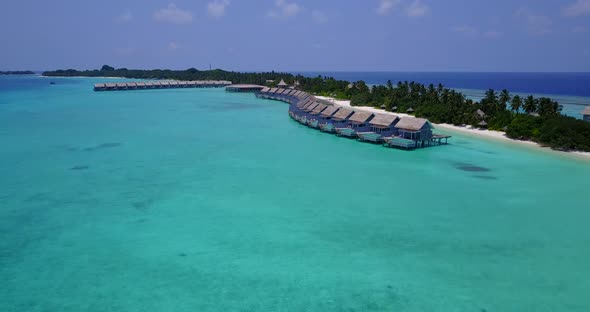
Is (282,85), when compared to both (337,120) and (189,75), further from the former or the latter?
(189,75)

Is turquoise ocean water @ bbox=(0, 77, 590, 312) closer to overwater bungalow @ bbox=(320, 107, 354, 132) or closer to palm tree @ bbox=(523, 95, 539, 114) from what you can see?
overwater bungalow @ bbox=(320, 107, 354, 132)

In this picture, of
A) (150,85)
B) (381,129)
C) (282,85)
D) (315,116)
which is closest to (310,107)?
(315,116)

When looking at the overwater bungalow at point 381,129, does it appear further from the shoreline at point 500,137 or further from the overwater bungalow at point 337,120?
the shoreline at point 500,137

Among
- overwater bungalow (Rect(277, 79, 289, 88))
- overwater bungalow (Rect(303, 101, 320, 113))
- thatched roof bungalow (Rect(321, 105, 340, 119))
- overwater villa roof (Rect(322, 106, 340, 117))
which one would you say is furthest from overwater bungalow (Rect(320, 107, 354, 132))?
overwater bungalow (Rect(277, 79, 289, 88))

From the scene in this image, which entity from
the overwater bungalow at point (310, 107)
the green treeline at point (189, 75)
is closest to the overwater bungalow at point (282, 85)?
the green treeline at point (189, 75)

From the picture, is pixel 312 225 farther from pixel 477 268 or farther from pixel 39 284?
pixel 39 284

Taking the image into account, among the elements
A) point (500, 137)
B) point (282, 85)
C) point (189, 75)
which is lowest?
point (500, 137)

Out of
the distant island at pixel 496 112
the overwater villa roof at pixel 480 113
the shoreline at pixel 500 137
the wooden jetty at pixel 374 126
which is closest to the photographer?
the shoreline at pixel 500 137
